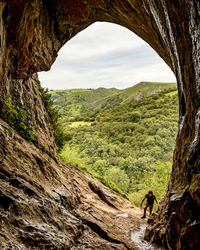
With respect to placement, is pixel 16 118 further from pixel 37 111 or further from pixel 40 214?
pixel 40 214

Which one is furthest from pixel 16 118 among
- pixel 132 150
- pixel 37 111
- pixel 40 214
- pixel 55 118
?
pixel 132 150

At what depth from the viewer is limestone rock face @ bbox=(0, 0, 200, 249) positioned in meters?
5.56

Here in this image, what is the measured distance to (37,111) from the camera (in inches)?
513

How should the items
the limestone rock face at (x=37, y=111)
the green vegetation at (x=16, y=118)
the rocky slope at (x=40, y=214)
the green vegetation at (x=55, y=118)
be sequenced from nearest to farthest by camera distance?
the rocky slope at (x=40, y=214) < the limestone rock face at (x=37, y=111) < the green vegetation at (x=16, y=118) < the green vegetation at (x=55, y=118)

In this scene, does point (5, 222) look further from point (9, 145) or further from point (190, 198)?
point (190, 198)

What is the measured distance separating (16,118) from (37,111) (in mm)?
3241

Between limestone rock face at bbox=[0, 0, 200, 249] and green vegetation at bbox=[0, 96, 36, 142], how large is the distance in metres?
0.47

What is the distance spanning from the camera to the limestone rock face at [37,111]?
5.56 metres

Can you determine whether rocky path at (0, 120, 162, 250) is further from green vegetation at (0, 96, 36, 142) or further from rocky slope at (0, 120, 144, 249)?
green vegetation at (0, 96, 36, 142)

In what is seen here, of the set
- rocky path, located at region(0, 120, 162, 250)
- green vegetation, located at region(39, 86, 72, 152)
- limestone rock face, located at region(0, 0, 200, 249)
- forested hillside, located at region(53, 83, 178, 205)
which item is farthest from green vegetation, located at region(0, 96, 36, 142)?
forested hillside, located at region(53, 83, 178, 205)

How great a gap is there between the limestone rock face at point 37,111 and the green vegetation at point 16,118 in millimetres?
468

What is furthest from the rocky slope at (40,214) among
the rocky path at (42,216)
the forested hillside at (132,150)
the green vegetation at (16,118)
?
the forested hillside at (132,150)

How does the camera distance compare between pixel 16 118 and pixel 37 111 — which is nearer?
pixel 16 118

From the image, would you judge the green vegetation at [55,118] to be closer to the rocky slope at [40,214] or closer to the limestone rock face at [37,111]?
the limestone rock face at [37,111]
